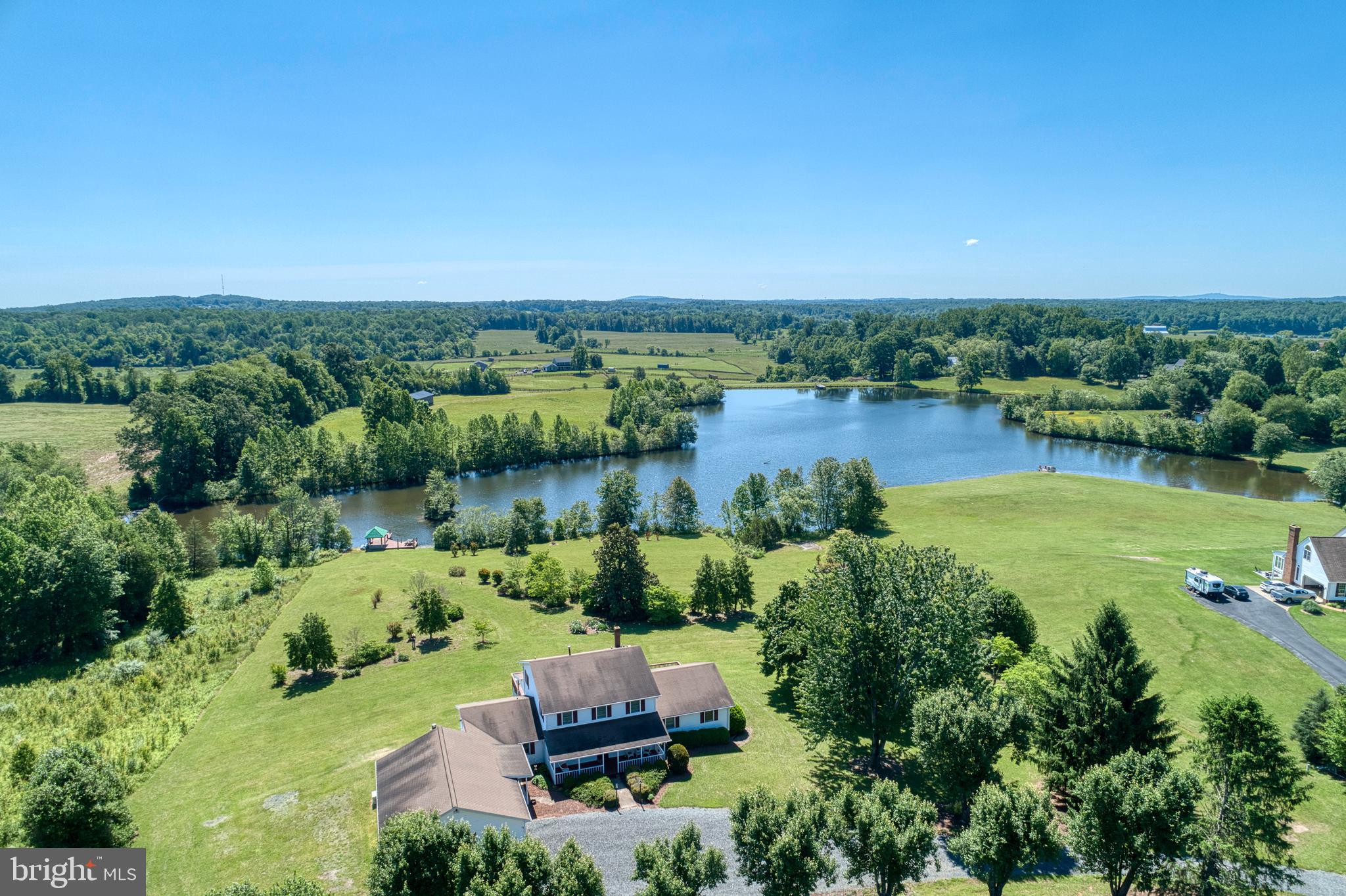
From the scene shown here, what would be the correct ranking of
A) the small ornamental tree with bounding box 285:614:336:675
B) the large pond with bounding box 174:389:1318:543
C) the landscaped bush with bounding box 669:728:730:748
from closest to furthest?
the landscaped bush with bounding box 669:728:730:748 < the small ornamental tree with bounding box 285:614:336:675 < the large pond with bounding box 174:389:1318:543

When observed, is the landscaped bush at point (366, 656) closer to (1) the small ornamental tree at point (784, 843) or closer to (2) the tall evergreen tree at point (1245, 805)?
(1) the small ornamental tree at point (784, 843)

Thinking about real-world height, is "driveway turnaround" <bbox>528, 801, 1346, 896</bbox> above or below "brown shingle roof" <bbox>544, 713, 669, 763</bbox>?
below

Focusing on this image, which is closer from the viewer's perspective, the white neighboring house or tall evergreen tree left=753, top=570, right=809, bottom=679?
tall evergreen tree left=753, top=570, right=809, bottom=679

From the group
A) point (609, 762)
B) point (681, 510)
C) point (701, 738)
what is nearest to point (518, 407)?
point (681, 510)

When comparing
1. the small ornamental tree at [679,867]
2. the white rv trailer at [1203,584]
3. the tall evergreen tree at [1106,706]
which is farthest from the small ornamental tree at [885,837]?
the white rv trailer at [1203,584]

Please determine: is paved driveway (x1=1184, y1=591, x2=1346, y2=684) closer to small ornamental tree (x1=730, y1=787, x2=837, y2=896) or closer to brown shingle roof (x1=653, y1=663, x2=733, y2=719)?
brown shingle roof (x1=653, y1=663, x2=733, y2=719)

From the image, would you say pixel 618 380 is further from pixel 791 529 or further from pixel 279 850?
pixel 279 850

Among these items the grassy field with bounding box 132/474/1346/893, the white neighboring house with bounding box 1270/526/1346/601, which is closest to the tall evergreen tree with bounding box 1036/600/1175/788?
the grassy field with bounding box 132/474/1346/893
